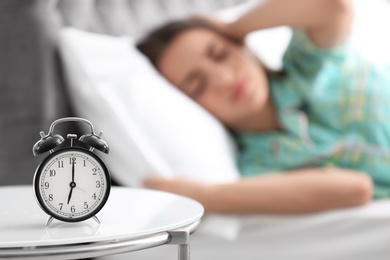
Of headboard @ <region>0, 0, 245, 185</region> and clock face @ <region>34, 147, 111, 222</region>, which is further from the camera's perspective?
headboard @ <region>0, 0, 245, 185</region>

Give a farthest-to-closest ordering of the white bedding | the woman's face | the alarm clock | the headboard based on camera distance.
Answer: the woman's face, the headboard, the white bedding, the alarm clock

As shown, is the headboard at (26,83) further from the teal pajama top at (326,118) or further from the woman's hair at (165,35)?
the teal pajama top at (326,118)

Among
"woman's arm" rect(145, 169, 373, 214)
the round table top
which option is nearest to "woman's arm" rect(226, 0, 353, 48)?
"woman's arm" rect(145, 169, 373, 214)

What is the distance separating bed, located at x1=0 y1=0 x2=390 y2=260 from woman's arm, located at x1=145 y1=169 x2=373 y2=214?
0.02 metres

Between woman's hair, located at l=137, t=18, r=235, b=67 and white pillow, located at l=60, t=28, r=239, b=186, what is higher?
woman's hair, located at l=137, t=18, r=235, b=67

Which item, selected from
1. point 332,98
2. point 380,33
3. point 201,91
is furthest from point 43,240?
point 380,33

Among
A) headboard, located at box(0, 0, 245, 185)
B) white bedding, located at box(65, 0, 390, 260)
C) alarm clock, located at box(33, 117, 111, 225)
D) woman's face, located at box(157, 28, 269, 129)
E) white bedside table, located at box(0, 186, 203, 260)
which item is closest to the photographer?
white bedside table, located at box(0, 186, 203, 260)

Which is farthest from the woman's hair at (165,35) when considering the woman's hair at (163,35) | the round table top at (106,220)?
the round table top at (106,220)

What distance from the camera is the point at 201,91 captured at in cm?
182

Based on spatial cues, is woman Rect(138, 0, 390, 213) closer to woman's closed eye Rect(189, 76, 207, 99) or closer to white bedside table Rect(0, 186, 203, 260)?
woman's closed eye Rect(189, 76, 207, 99)

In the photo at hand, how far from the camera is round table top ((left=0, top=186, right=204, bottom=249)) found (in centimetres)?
90

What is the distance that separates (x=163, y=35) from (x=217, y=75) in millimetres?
202

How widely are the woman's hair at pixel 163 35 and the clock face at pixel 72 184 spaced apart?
35.9 inches

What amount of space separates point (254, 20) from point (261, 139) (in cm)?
30
